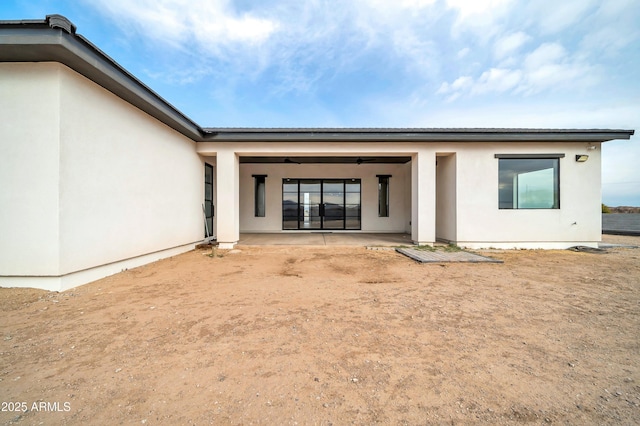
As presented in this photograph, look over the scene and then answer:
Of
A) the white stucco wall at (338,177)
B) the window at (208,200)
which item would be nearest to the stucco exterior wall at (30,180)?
the window at (208,200)

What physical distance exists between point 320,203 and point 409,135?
534 cm

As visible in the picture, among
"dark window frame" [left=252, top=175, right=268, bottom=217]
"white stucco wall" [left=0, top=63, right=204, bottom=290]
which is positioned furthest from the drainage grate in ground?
"dark window frame" [left=252, top=175, right=268, bottom=217]

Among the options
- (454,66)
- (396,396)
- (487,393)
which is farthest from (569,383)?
(454,66)

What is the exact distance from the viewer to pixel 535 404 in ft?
4.77

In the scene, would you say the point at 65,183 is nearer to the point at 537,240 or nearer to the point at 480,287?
the point at 480,287

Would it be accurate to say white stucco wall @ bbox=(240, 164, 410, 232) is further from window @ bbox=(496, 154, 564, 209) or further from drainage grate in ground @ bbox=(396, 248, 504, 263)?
drainage grate in ground @ bbox=(396, 248, 504, 263)

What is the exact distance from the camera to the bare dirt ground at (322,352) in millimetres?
1412

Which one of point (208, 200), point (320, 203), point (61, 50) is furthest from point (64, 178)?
point (320, 203)

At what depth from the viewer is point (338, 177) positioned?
36.2ft

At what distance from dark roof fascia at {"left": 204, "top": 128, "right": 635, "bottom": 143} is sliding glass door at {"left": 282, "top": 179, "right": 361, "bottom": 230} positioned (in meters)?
4.22

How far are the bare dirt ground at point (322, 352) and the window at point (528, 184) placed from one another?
3.51 metres

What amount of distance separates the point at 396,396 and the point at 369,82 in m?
14.8

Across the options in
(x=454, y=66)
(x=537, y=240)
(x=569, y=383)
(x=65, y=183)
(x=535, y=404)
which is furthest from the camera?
(x=454, y=66)

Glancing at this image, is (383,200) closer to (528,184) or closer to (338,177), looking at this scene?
(338,177)
